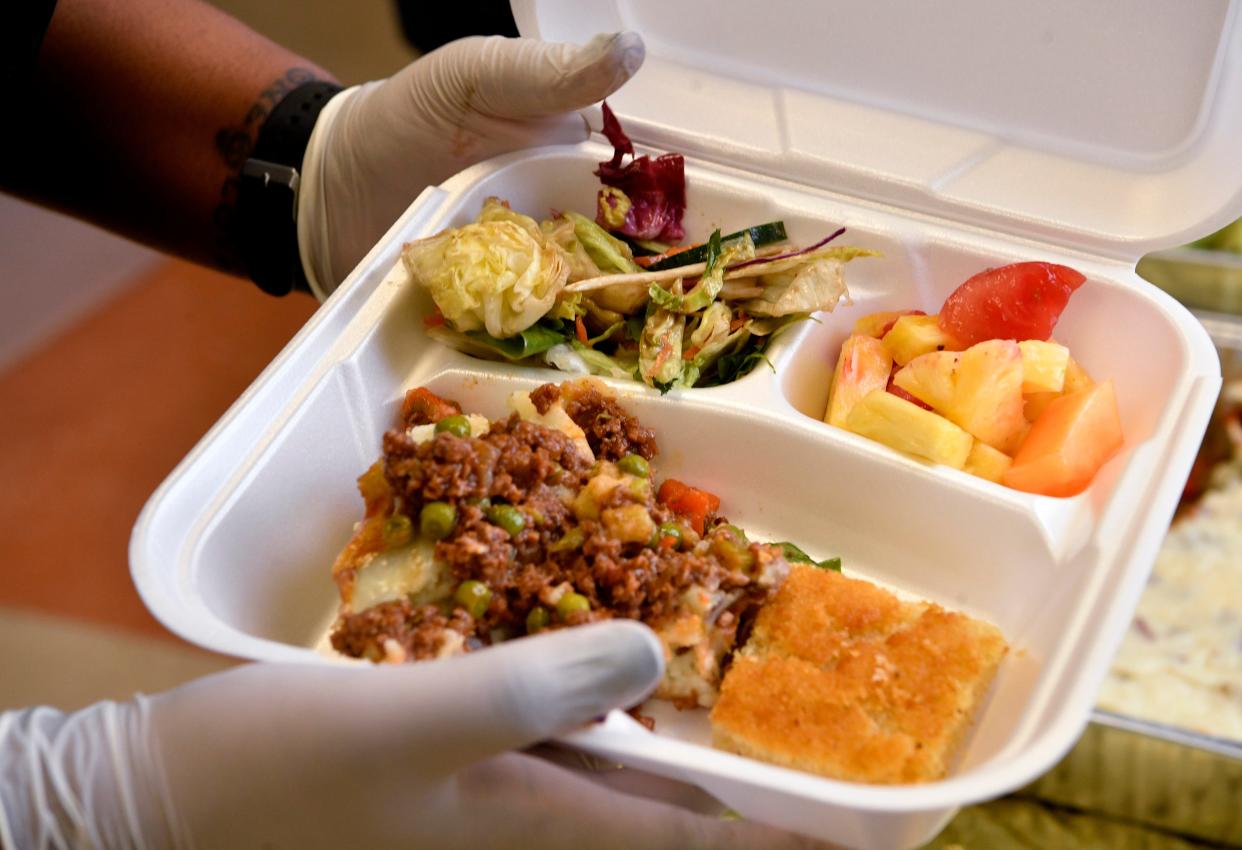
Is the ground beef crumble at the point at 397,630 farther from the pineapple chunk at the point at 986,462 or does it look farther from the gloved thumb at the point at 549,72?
the gloved thumb at the point at 549,72

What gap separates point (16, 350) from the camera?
5.45m

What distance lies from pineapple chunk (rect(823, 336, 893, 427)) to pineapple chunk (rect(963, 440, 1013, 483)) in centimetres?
26

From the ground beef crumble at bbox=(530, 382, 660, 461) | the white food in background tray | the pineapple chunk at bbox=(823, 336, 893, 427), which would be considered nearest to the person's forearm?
the ground beef crumble at bbox=(530, 382, 660, 461)

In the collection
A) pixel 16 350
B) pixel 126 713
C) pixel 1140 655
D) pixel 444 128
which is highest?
pixel 444 128

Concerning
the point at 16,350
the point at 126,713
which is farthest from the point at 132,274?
the point at 126,713

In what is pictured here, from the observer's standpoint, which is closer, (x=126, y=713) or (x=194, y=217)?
(x=126, y=713)

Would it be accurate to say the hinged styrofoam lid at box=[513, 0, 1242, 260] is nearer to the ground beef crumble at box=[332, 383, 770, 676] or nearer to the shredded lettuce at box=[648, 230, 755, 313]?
the shredded lettuce at box=[648, 230, 755, 313]

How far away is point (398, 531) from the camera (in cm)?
180

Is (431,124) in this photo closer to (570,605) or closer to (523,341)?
(523,341)

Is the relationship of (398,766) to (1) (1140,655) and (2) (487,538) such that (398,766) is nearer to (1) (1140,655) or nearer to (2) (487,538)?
(2) (487,538)

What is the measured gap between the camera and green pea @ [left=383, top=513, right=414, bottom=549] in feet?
5.92

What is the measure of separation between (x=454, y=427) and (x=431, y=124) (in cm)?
104

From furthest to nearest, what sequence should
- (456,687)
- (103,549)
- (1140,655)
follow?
1. (103,549)
2. (1140,655)
3. (456,687)

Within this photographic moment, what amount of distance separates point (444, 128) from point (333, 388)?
888mm
